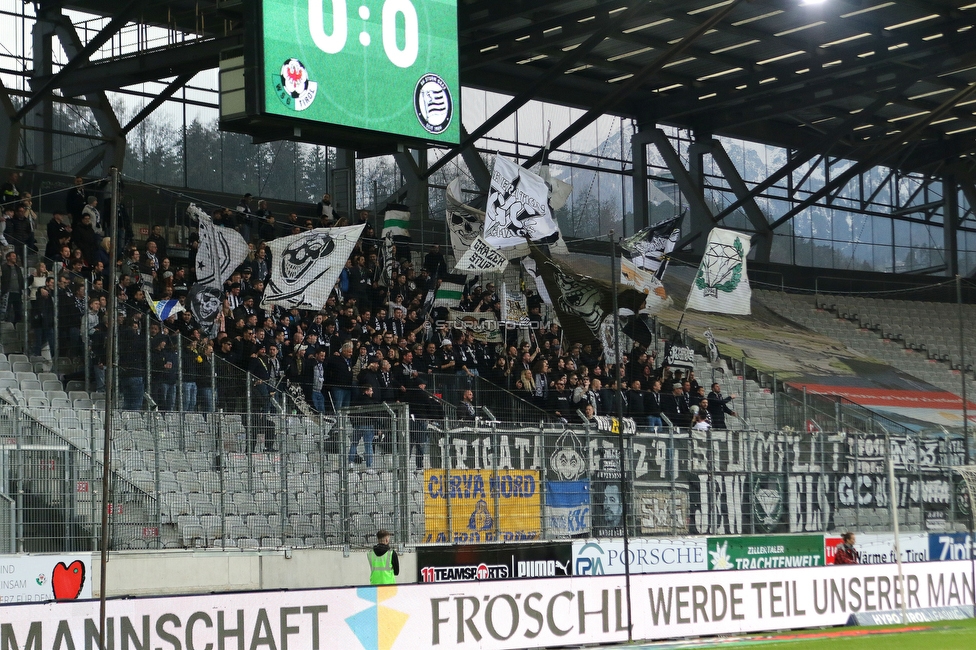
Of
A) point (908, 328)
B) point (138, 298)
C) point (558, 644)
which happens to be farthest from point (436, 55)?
point (908, 328)

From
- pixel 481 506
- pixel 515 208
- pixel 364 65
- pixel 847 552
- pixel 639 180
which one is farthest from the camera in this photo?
pixel 639 180

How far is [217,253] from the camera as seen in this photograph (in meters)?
20.4

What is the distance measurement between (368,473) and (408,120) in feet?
16.5

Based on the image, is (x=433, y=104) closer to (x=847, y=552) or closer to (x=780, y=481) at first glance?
(x=780, y=481)

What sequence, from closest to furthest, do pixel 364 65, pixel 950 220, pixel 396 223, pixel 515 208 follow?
pixel 364 65
pixel 515 208
pixel 396 223
pixel 950 220

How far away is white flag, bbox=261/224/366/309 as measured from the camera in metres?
19.7

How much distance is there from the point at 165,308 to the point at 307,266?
240 cm

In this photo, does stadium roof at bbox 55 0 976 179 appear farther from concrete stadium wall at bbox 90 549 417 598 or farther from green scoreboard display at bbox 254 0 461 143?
concrete stadium wall at bbox 90 549 417 598

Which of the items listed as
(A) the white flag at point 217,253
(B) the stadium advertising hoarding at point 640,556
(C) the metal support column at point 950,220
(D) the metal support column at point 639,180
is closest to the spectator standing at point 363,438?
(B) the stadium advertising hoarding at point 640,556

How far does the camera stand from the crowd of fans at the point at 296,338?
55.6 feet

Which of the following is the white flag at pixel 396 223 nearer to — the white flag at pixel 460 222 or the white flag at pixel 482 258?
the white flag at pixel 460 222

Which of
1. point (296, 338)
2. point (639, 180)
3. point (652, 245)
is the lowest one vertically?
point (296, 338)

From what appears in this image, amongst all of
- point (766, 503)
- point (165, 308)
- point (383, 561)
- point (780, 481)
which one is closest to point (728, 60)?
point (780, 481)

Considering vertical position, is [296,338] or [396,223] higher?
[396,223]
